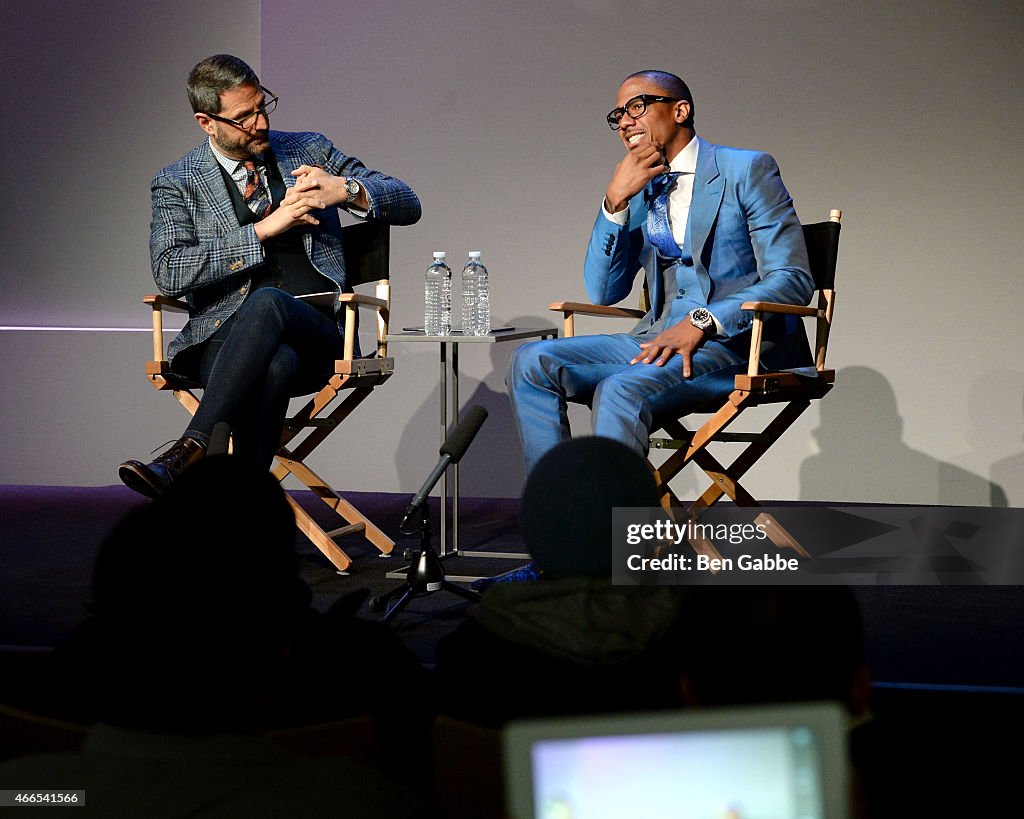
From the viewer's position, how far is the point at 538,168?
4910 mm

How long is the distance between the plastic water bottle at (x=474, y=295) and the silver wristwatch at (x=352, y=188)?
0.46m

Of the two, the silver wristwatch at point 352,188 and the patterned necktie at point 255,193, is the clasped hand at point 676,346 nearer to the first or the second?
the silver wristwatch at point 352,188

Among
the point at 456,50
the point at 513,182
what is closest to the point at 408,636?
the point at 513,182

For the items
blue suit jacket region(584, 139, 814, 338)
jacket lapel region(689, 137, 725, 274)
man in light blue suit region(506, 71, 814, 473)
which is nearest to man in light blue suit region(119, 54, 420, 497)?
man in light blue suit region(506, 71, 814, 473)

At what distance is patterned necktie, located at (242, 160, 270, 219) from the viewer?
12.0 feet

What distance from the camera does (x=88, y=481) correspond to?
5.18m

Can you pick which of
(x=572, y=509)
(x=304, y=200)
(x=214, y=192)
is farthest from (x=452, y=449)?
(x=214, y=192)

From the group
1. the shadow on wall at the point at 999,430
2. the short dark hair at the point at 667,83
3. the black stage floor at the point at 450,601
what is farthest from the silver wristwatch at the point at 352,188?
the shadow on wall at the point at 999,430

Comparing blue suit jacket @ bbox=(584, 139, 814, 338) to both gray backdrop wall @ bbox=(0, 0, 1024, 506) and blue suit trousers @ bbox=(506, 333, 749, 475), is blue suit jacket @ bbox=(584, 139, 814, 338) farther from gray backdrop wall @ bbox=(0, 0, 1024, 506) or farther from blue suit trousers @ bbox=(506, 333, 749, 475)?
gray backdrop wall @ bbox=(0, 0, 1024, 506)

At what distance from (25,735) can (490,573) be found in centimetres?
208

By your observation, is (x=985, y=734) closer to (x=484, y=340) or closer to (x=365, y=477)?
(x=484, y=340)

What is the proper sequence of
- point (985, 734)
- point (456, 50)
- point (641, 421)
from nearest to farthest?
point (985, 734)
point (641, 421)
point (456, 50)

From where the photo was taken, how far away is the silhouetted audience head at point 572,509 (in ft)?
4.74
